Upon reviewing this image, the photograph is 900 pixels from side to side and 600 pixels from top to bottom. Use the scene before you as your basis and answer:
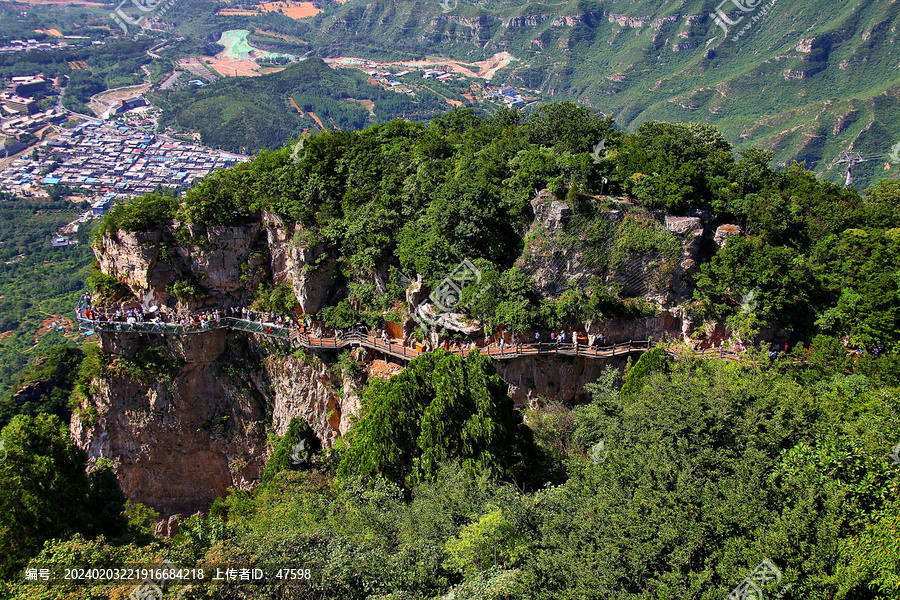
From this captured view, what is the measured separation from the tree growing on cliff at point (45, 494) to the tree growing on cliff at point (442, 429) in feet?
35.5

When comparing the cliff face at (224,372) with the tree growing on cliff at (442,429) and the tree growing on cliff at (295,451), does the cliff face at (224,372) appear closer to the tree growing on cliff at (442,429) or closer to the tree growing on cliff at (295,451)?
the tree growing on cliff at (295,451)

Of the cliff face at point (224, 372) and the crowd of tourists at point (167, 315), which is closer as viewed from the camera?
the cliff face at point (224, 372)

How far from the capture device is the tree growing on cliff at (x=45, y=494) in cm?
2311

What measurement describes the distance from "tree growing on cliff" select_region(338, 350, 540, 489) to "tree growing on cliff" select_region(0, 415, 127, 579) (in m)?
10.8

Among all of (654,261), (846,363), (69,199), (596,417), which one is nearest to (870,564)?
(596,417)

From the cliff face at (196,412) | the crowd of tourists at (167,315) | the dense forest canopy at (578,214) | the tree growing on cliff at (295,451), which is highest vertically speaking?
the dense forest canopy at (578,214)

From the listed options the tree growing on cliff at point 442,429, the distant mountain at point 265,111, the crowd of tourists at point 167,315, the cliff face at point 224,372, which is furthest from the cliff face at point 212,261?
the distant mountain at point 265,111

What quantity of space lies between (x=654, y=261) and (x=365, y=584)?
81.1ft

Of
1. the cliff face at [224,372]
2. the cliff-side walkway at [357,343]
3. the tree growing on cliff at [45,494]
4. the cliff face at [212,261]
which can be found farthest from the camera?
the cliff face at [212,261]

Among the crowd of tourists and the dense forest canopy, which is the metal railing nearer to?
the crowd of tourists

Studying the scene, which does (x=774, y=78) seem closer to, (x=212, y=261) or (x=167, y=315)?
(x=212, y=261)

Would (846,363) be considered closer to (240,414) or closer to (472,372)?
(472,372)

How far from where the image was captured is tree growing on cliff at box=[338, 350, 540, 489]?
2559 centimetres

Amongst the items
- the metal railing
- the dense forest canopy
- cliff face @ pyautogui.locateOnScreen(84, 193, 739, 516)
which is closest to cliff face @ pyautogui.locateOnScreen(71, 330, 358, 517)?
cliff face @ pyautogui.locateOnScreen(84, 193, 739, 516)
